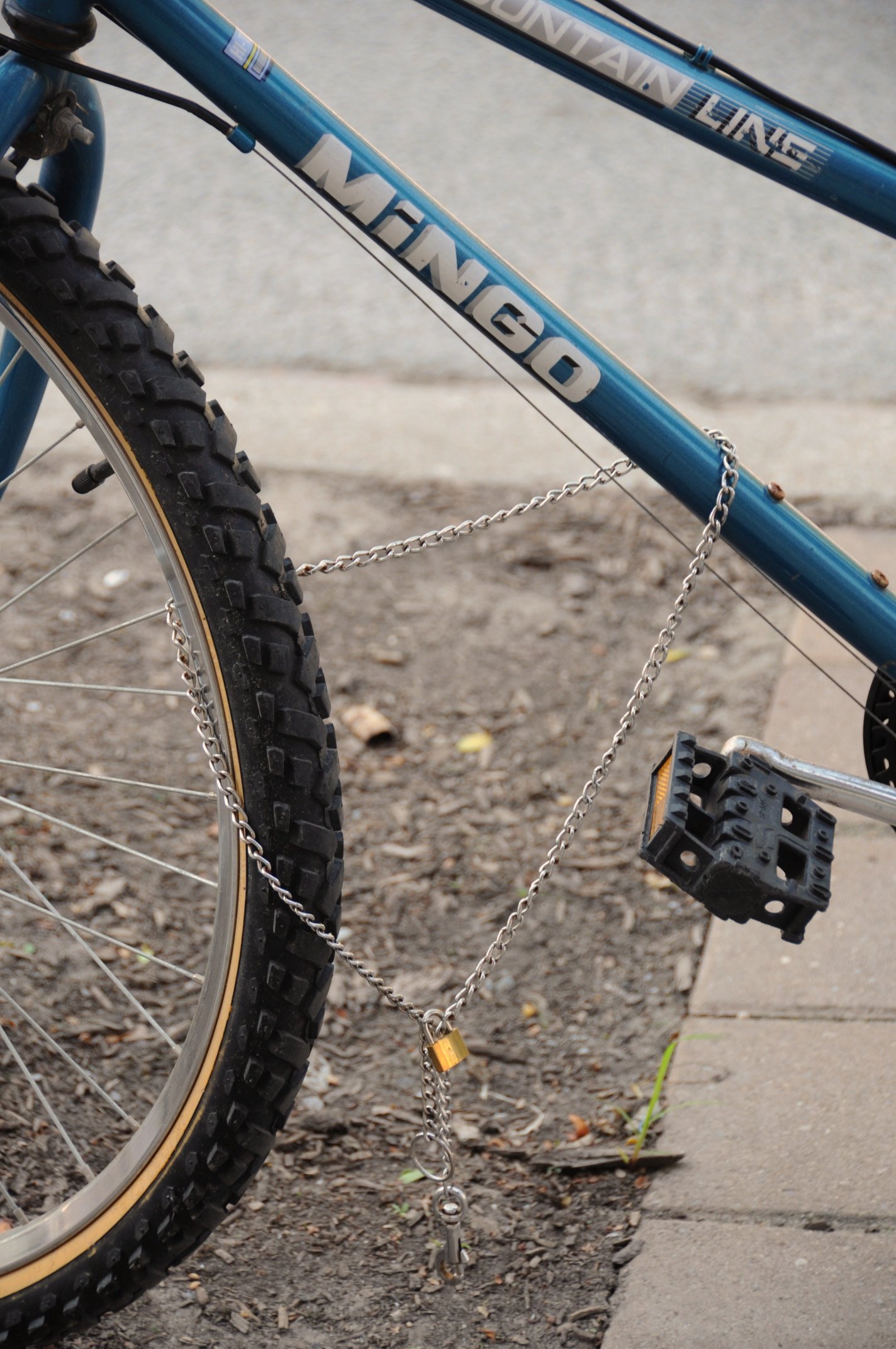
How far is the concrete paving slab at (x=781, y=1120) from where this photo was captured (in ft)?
5.22

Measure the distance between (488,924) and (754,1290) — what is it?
741 millimetres

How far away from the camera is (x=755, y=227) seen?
3.97m

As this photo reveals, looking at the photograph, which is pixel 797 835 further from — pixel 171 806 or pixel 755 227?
pixel 755 227

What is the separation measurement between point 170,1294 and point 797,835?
0.88 metres

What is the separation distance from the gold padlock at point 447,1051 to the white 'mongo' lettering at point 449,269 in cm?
65

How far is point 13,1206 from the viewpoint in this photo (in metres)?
1.48

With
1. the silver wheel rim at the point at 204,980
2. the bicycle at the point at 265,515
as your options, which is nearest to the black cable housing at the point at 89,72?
the bicycle at the point at 265,515

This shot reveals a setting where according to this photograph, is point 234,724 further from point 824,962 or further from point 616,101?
point 824,962

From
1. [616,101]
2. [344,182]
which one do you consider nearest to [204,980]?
[344,182]

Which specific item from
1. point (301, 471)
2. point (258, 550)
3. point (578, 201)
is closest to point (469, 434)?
point (301, 471)

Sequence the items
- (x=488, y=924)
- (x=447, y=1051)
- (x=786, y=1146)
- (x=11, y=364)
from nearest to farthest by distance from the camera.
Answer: (x=447, y=1051) < (x=11, y=364) < (x=786, y=1146) < (x=488, y=924)

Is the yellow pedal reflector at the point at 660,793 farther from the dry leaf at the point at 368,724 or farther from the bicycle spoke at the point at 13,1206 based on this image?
the dry leaf at the point at 368,724

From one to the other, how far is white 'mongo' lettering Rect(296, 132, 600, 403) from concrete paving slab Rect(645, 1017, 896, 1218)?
96 cm

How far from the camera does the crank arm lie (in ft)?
4.27
